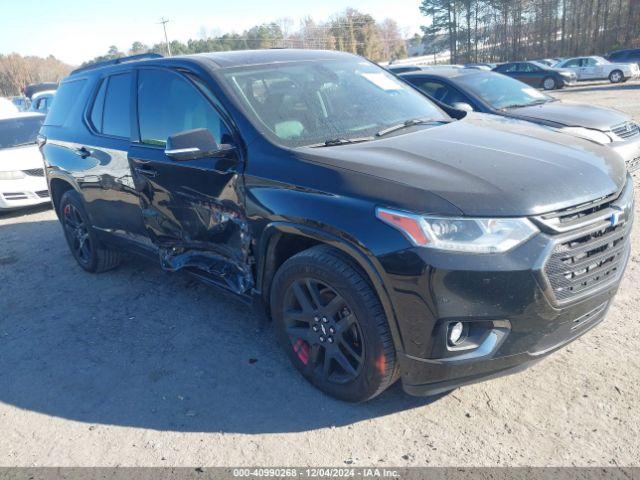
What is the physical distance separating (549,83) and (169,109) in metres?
28.9

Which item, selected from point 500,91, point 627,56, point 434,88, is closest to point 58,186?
point 434,88

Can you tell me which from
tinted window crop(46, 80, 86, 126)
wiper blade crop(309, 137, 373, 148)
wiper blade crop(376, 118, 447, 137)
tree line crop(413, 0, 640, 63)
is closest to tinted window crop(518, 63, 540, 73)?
tree line crop(413, 0, 640, 63)

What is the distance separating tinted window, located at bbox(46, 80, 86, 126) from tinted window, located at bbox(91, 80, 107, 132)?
465 millimetres

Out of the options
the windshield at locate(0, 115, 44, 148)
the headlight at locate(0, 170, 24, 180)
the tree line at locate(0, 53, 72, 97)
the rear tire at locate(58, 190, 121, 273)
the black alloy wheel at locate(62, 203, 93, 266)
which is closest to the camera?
the rear tire at locate(58, 190, 121, 273)

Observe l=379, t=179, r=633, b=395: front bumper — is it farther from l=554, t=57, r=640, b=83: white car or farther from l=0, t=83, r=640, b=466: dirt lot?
l=554, t=57, r=640, b=83: white car

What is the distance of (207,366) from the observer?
138 inches

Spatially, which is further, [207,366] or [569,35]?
[569,35]

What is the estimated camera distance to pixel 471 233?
93.4 inches

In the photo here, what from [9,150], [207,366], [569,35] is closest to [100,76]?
[207,366]

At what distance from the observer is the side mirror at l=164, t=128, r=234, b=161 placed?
3.09 meters

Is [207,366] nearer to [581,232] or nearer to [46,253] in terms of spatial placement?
[581,232]

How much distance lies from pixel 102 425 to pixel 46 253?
3.97 metres

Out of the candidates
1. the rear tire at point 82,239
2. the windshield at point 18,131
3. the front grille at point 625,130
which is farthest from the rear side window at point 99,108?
the front grille at point 625,130

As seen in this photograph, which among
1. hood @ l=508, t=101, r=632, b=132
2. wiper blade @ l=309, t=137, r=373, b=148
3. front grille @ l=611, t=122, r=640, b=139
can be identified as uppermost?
wiper blade @ l=309, t=137, r=373, b=148
